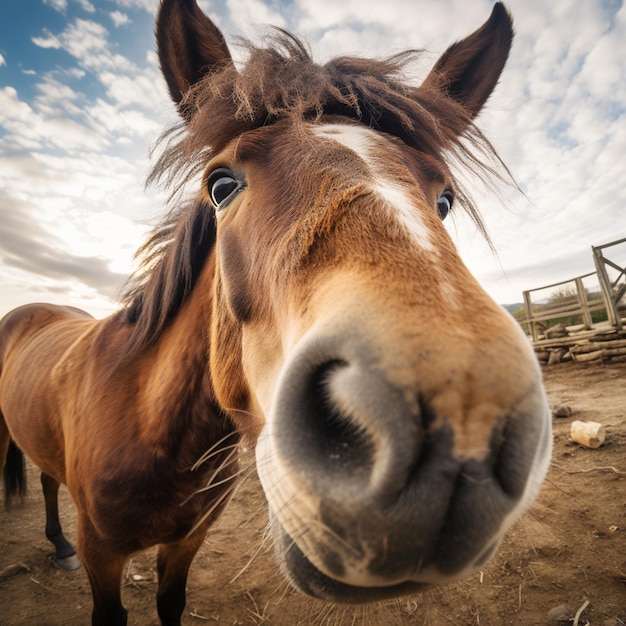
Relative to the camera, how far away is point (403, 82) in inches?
80.4

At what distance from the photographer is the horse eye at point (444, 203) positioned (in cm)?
193

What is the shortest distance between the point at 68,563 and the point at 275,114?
5118 millimetres

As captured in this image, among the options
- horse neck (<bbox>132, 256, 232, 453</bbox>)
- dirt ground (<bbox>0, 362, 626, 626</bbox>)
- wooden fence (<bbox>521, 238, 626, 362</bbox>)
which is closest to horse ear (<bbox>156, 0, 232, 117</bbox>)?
horse neck (<bbox>132, 256, 232, 453</bbox>)

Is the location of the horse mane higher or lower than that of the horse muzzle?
higher

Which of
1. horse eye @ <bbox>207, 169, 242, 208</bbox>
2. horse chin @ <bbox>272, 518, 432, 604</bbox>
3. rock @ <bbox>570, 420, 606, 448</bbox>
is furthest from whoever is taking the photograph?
rock @ <bbox>570, 420, 606, 448</bbox>

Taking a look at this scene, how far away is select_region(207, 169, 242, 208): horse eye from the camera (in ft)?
5.65

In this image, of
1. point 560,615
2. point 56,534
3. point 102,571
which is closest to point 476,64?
point 560,615

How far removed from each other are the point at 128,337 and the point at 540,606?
3726 millimetres

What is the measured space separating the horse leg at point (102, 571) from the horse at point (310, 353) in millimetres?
17

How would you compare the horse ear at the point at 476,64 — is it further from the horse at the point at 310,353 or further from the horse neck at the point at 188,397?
the horse neck at the point at 188,397

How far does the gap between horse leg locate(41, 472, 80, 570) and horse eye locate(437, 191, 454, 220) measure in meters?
5.19

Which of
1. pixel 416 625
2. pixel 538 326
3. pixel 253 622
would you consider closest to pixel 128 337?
pixel 253 622

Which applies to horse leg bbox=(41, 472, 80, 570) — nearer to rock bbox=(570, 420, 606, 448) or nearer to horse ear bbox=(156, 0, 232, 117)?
horse ear bbox=(156, 0, 232, 117)

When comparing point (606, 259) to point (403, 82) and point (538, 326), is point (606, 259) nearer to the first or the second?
→ point (538, 326)
